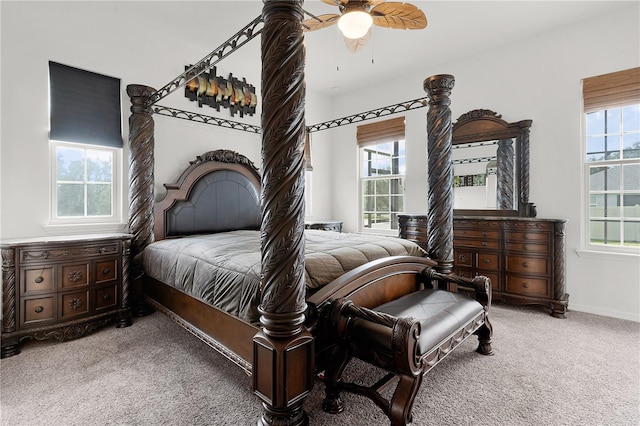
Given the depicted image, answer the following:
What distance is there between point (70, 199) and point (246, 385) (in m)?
2.68

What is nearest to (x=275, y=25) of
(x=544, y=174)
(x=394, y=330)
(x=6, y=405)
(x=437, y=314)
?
(x=394, y=330)

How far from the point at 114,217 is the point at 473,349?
3790 millimetres

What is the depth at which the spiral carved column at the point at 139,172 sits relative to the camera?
3.18 m

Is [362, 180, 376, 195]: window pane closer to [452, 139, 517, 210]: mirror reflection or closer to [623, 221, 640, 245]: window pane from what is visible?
[452, 139, 517, 210]: mirror reflection

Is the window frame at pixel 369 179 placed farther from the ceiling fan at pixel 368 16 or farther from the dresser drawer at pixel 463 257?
the ceiling fan at pixel 368 16

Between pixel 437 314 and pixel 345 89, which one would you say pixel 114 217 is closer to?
pixel 437 314

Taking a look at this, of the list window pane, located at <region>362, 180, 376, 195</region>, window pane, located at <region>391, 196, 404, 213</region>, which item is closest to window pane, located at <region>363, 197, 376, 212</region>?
window pane, located at <region>362, 180, 376, 195</region>

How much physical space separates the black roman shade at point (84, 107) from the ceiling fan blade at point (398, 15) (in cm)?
284

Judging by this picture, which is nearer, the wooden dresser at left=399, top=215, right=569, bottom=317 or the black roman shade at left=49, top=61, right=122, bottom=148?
the black roman shade at left=49, top=61, right=122, bottom=148

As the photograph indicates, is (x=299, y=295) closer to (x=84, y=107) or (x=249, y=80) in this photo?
(x=84, y=107)

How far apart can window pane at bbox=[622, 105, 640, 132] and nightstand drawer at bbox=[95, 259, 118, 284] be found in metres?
5.51

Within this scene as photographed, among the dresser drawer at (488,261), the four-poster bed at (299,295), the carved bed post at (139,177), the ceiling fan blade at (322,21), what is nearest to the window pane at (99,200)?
the carved bed post at (139,177)

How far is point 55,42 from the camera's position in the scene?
294cm

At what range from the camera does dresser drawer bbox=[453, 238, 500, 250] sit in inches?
141
